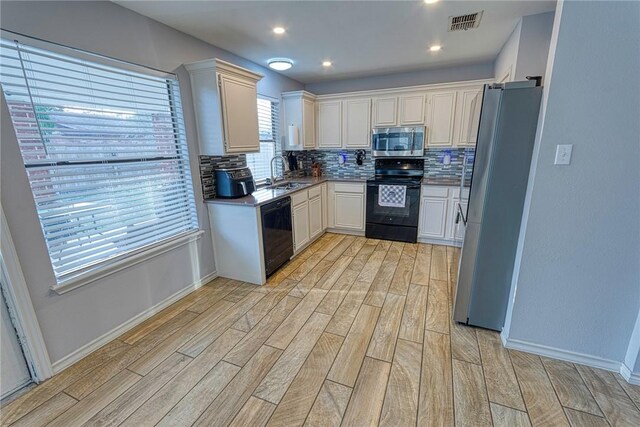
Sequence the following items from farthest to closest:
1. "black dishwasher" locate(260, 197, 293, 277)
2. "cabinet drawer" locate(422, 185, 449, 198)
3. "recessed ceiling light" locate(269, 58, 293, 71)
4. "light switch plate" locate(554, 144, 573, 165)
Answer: "cabinet drawer" locate(422, 185, 449, 198) < "recessed ceiling light" locate(269, 58, 293, 71) < "black dishwasher" locate(260, 197, 293, 277) < "light switch plate" locate(554, 144, 573, 165)

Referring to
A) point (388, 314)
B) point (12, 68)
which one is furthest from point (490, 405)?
point (12, 68)

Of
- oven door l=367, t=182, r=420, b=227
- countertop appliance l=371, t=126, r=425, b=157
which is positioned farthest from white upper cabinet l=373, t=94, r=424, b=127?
oven door l=367, t=182, r=420, b=227

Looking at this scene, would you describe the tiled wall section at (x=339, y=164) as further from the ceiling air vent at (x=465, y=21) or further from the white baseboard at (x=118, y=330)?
the ceiling air vent at (x=465, y=21)

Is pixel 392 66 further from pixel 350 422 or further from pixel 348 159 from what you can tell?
pixel 350 422

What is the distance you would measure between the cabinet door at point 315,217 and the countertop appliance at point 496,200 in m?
2.13

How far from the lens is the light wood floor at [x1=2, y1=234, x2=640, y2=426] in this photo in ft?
4.86

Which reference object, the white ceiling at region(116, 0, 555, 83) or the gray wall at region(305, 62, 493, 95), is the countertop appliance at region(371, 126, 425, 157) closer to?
the gray wall at region(305, 62, 493, 95)

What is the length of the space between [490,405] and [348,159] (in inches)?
147

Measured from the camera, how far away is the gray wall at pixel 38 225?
62.1 inches

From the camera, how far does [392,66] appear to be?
378cm

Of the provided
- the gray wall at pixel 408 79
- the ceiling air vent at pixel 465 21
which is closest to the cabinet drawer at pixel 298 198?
the gray wall at pixel 408 79

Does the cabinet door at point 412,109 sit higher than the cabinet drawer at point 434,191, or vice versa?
the cabinet door at point 412,109

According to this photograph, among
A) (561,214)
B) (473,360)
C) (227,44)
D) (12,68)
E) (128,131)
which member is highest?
(227,44)

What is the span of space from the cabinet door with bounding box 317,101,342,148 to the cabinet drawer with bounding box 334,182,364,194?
0.66 m
